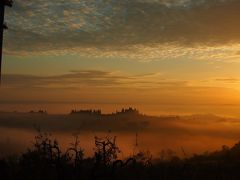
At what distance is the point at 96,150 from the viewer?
19.5m

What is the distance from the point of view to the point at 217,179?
24.4 metres

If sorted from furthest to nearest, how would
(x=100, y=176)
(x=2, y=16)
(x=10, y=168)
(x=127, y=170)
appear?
(x=2, y=16) < (x=127, y=170) < (x=10, y=168) < (x=100, y=176)

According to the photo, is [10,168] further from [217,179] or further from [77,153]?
[217,179]

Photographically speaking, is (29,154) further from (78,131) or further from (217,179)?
(217,179)

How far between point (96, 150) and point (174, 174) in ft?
23.4

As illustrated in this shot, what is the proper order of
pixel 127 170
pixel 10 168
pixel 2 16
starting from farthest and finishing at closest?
pixel 2 16 → pixel 127 170 → pixel 10 168

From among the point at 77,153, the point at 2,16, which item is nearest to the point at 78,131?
the point at 77,153

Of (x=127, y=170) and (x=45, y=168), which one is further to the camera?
(x=127, y=170)

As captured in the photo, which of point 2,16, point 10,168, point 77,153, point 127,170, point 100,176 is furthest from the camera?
point 2,16

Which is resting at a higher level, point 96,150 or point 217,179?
point 96,150

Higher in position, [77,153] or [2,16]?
[2,16]

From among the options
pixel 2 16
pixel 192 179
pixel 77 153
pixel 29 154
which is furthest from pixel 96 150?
pixel 2 16

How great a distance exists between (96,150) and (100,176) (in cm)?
219

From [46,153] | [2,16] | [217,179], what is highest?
[2,16]
